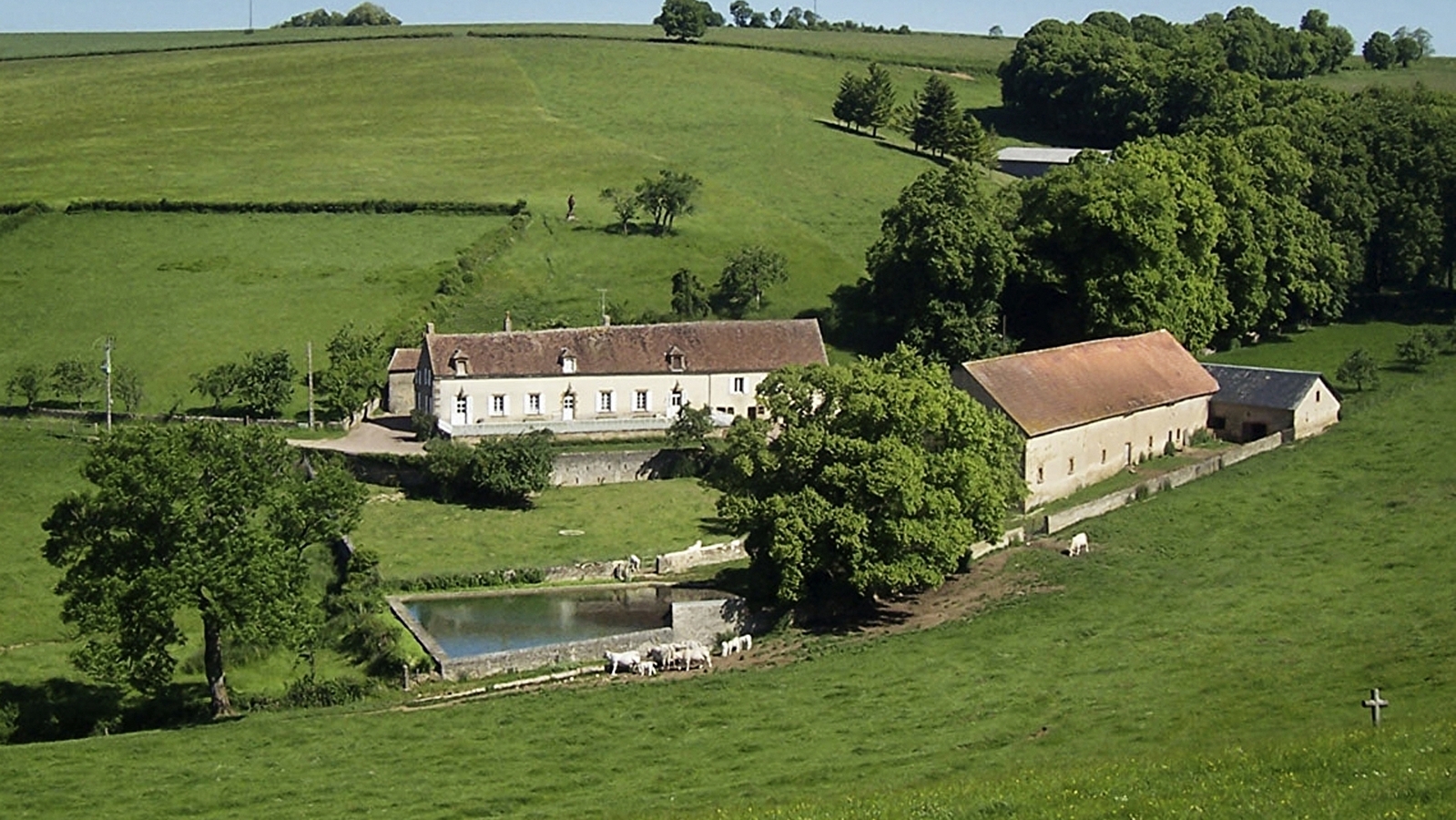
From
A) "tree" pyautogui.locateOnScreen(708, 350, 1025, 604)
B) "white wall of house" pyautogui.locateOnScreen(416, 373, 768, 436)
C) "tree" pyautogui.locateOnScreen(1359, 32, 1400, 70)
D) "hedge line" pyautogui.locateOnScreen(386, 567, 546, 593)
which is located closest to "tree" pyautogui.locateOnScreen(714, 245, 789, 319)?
"white wall of house" pyautogui.locateOnScreen(416, 373, 768, 436)

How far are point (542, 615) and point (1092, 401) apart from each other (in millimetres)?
21930

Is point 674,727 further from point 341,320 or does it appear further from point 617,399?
point 341,320

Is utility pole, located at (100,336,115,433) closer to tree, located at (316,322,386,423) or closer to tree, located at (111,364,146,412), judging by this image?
tree, located at (111,364,146,412)

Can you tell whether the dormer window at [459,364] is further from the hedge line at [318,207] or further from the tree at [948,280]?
the hedge line at [318,207]

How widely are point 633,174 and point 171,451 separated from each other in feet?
212

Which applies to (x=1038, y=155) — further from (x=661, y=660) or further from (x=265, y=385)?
(x=661, y=660)

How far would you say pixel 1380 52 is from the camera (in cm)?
14988

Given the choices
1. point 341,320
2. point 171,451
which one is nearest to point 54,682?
point 171,451

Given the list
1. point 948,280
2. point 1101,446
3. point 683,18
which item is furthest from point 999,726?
point 683,18

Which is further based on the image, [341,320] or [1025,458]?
[341,320]

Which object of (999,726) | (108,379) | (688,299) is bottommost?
(999,726)

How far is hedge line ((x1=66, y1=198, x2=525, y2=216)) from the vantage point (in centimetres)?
8962

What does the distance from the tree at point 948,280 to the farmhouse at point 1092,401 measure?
316 inches

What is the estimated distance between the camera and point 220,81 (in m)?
124
